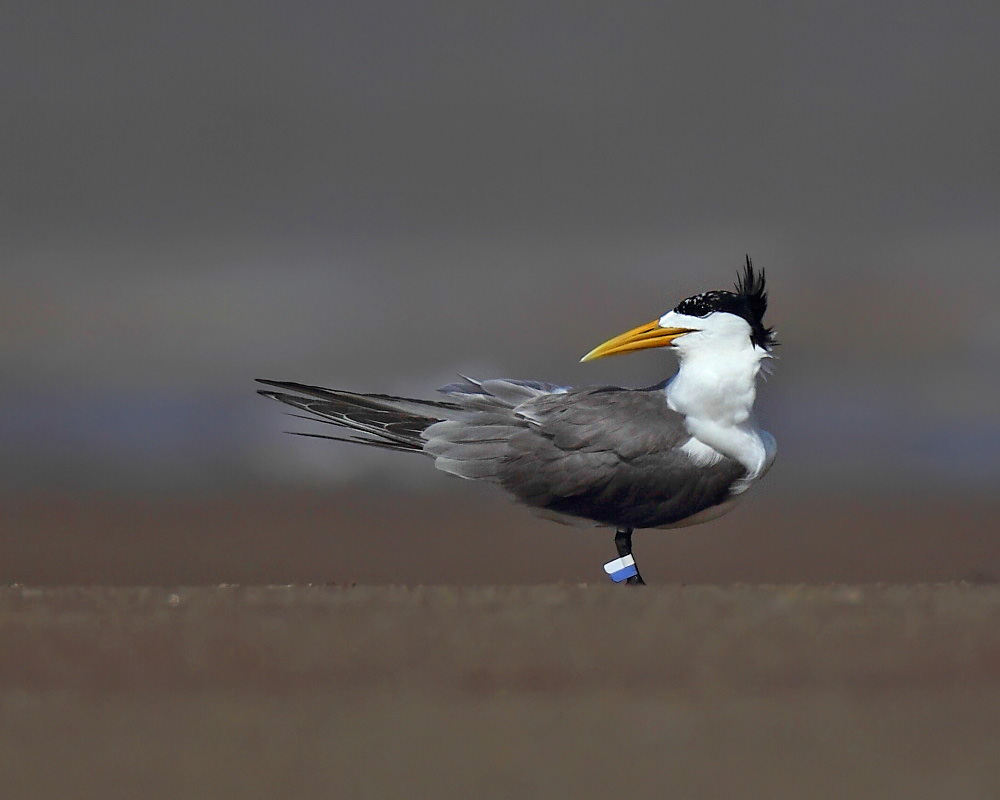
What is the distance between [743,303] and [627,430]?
2.46 feet

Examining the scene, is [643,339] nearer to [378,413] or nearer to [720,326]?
[720,326]

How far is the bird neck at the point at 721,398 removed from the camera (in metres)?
6.44

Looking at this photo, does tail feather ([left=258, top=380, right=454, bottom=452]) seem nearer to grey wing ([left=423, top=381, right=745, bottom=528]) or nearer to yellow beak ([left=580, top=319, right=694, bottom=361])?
grey wing ([left=423, top=381, right=745, bottom=528])

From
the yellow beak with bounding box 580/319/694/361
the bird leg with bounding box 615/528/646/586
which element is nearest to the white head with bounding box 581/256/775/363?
the yellow beak with bounding box 580/319/694/361

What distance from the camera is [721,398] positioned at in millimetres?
6449

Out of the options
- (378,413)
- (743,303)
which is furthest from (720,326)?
(378,413)

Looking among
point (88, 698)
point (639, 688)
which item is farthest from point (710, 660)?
point (88, 698)

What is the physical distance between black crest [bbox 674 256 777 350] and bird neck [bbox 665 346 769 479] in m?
0.11

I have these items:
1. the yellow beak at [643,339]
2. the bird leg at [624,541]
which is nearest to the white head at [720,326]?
the yellow beak at [643,339]

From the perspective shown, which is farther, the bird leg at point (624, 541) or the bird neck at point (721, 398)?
the bird leg at point (624, 541)

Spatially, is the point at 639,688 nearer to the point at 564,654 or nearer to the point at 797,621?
the point at 564,654

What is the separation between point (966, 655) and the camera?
15.8 ft

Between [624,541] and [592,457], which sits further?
[624,541]

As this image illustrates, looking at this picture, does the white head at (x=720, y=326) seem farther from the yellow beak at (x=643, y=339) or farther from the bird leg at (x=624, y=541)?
the bird leg at (x=624, y=541)
